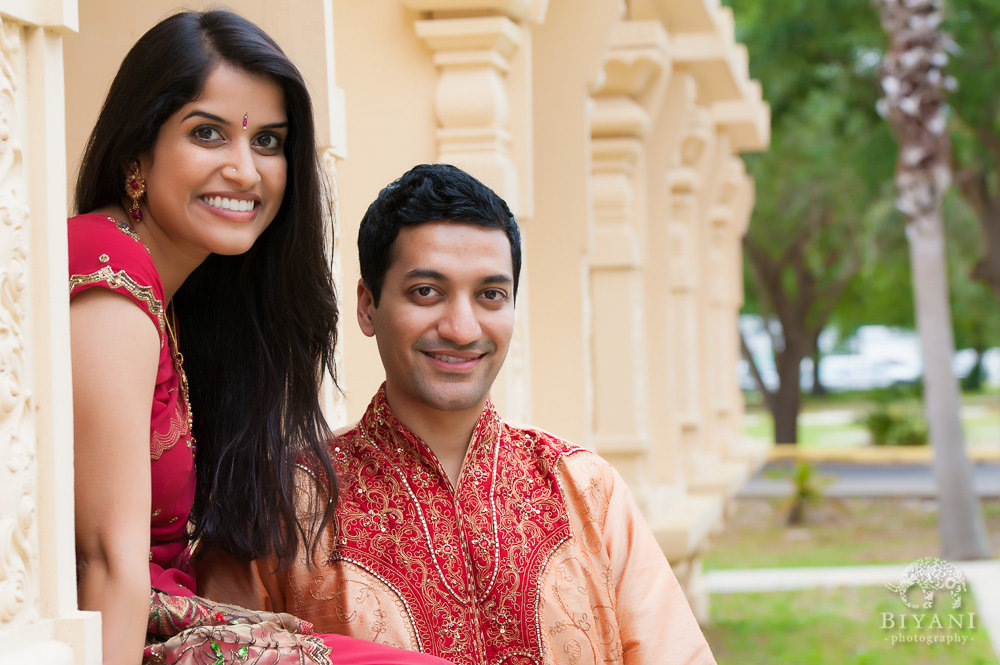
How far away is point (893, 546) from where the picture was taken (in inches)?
523

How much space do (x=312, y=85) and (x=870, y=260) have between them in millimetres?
18036

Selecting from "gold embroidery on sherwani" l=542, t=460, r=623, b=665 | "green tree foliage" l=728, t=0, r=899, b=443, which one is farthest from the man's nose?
"green tree foliage" l=728, t=0, r=899, b=443

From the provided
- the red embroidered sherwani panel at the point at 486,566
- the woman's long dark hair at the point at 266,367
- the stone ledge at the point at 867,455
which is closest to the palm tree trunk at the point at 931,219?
the stone ledge at the point at 867,455

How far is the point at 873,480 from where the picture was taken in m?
18.6

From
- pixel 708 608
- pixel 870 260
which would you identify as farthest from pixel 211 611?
pixel 870 260

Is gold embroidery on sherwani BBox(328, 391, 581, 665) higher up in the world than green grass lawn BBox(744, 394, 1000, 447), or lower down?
higher up

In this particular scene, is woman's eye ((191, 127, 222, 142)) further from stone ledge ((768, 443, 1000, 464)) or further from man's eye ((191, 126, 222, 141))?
stone ledge ((768, 443, 1000, 464))

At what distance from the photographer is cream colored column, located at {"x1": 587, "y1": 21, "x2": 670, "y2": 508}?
19.5 feet

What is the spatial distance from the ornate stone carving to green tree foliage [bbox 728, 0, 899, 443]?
13086 millimetres

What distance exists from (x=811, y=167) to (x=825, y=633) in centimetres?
1080

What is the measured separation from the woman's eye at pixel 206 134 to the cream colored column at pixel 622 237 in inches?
161

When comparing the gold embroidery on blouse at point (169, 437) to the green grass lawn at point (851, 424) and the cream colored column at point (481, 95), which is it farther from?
the green grass lawn at point (851, 424)

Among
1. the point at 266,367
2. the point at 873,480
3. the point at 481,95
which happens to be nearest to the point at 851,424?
the point at 873,480

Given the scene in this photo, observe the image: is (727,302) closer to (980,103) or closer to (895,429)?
(980,103)
